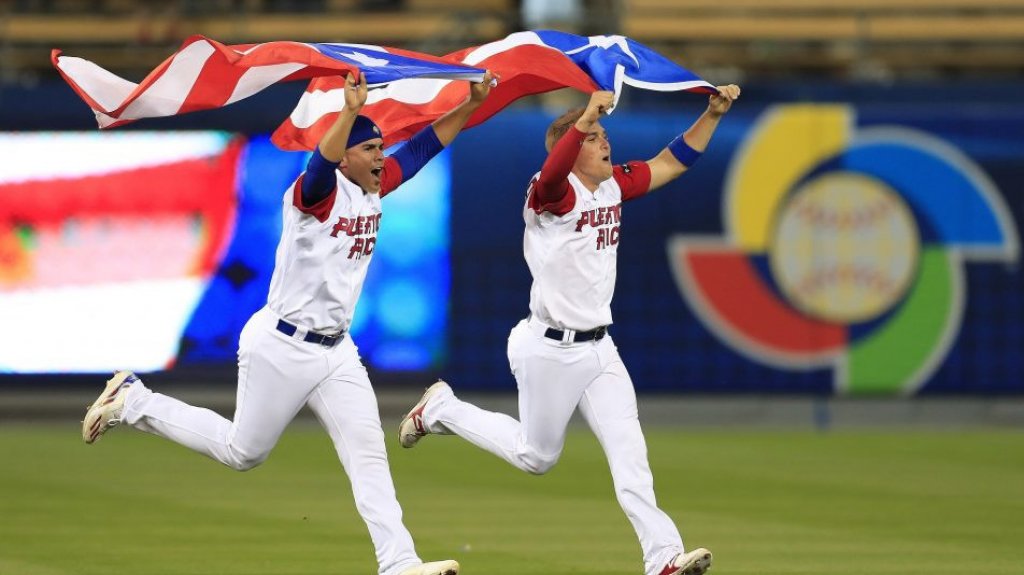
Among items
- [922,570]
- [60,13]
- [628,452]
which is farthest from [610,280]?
[60,13]

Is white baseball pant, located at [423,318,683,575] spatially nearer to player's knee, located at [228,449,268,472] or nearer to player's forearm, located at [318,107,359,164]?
player's knee, located at [228,449,268,472]

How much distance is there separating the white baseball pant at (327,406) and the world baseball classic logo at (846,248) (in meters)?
10.6

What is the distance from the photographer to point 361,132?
313 inches

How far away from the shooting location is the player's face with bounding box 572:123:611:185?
857cm

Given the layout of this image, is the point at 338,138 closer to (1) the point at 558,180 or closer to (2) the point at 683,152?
(1) the point at 558,180

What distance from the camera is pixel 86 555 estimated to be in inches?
384

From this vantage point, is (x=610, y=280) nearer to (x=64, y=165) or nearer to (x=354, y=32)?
(x=64, y=165)

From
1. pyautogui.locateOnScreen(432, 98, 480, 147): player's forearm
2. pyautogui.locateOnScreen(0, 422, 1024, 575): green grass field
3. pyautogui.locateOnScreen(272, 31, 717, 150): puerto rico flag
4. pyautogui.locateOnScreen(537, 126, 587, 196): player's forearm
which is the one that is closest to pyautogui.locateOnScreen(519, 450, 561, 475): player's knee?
pyautogui.locateOnScreen(0, 422, 1024, 575): green grass field

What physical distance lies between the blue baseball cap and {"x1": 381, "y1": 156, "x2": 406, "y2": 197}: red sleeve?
0.34 meters

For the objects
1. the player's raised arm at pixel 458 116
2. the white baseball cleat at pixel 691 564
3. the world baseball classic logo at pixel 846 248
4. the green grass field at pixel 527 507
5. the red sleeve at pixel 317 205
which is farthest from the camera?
the world baseball classic logo at pixel 846 248

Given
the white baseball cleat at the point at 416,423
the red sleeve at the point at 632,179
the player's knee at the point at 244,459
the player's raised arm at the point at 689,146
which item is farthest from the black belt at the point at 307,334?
the player's raised arm at the point at 689,146

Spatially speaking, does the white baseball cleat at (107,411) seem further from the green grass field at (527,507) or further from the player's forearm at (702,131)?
the player's forearm at (702,131)

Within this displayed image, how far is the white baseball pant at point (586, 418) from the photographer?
817 cm

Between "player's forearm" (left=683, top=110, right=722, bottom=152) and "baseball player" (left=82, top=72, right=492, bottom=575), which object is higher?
"player's forearm" (left=683, top=110, right=722, bottom=152)
